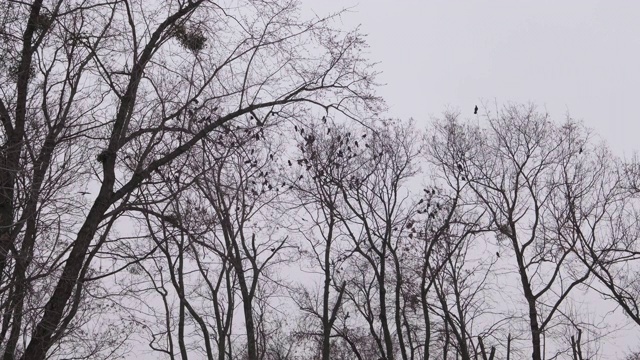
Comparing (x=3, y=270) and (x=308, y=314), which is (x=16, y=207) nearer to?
(x=3, y=270)

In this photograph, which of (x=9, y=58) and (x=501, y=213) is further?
(x=501, y=213)

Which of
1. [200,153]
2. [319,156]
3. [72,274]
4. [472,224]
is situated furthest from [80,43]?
[472,224]

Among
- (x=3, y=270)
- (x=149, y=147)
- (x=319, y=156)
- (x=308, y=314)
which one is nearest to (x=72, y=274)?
(x=3, y=270)

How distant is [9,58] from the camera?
19.9 feet

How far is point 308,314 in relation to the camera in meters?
16.5

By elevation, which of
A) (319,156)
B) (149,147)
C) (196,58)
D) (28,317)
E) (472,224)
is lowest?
(28,317)

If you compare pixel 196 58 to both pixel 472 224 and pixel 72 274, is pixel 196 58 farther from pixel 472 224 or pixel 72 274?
pixel 472 224

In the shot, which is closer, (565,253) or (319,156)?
(319,156)

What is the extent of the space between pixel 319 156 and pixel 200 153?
25.0ft

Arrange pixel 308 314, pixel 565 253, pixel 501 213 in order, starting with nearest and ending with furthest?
1. pixel 565 253
2. pixel 501 213
3. pixel 308 314

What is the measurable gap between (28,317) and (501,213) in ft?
40.4

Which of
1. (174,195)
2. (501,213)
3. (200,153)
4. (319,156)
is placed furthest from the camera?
(501,213)

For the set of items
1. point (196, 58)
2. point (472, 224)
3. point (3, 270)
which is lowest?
point (3, 270)

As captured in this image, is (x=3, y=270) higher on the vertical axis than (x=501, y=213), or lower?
lower
